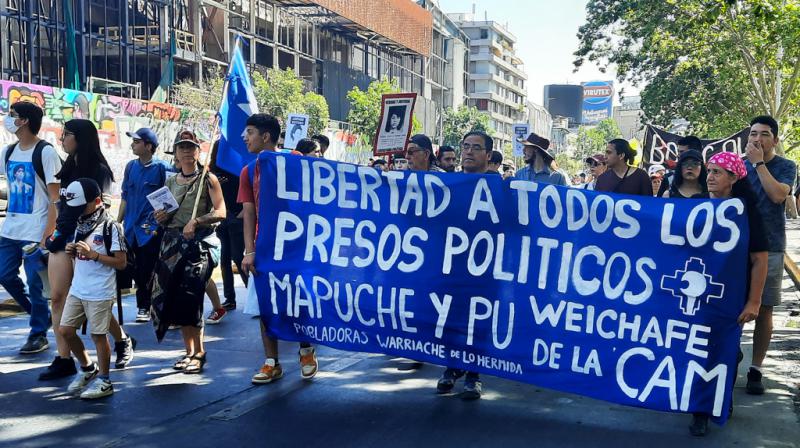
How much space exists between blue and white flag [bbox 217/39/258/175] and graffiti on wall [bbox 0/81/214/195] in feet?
57.2

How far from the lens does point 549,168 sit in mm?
9023

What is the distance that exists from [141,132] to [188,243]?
1820 millimetres

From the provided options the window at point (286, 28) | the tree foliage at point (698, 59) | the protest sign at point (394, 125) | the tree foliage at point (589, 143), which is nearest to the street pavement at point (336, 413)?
the protest sign at point (394, 125)

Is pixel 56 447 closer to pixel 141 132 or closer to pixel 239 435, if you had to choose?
pixel 239 435

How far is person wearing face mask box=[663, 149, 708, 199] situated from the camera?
611 centimetres

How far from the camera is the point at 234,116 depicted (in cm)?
736

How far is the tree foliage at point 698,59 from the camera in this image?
23031 millimetres

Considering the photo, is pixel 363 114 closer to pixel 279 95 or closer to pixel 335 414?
pixel 279 95

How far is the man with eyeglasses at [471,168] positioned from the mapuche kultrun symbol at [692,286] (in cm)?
148

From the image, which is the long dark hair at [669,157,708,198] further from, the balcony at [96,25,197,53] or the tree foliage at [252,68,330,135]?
the balcony at [96,25,197,53]

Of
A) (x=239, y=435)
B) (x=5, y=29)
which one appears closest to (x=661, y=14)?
(x=239, y=435)

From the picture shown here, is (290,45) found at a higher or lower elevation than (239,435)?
higher

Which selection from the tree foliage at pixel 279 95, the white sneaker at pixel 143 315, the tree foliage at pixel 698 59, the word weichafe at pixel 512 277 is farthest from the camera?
the tree foliage at pixel 279 95

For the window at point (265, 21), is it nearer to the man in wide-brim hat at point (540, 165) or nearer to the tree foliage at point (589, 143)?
the man in wide-brim hat at point (540, 165)
